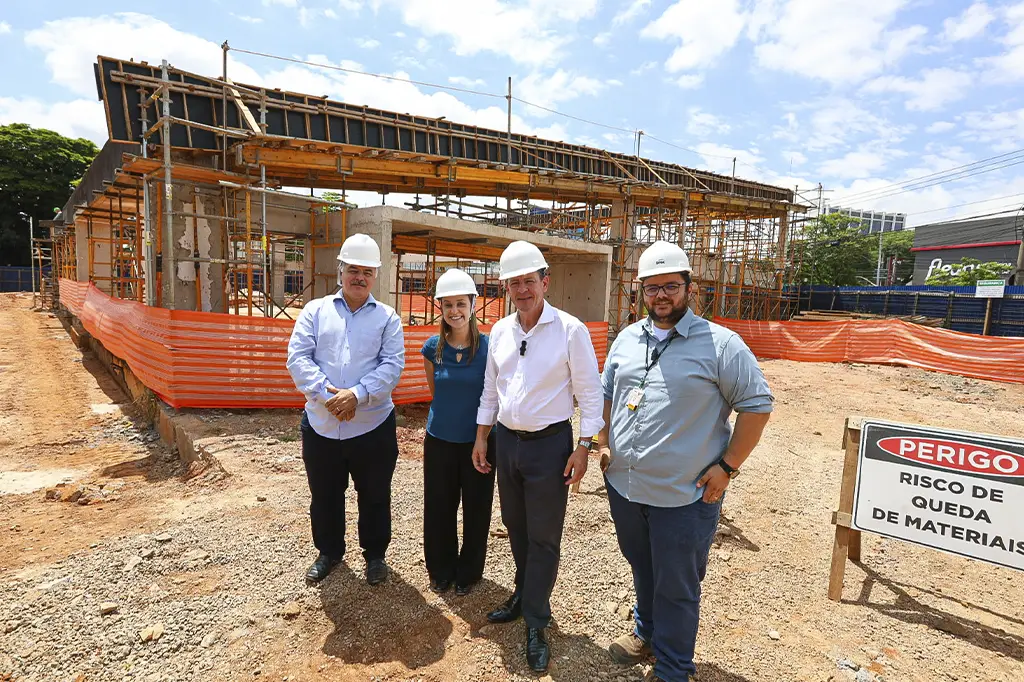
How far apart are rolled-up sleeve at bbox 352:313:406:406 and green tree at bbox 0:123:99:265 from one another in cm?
4493

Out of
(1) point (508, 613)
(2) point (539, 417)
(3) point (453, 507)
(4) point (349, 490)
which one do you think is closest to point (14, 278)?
(4) point (349, 490)

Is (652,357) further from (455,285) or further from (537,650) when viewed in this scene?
(537,650)

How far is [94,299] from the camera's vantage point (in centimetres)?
1290

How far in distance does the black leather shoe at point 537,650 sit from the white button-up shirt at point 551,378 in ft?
3.40

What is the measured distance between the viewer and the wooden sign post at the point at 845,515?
3.44m

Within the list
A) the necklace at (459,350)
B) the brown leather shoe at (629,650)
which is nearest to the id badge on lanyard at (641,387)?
the necklace at (459,350)

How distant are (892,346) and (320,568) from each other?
17.8 metres

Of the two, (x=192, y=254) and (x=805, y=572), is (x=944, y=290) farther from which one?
(x=192, y=254)

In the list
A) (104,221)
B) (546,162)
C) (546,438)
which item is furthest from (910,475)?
(104,221)

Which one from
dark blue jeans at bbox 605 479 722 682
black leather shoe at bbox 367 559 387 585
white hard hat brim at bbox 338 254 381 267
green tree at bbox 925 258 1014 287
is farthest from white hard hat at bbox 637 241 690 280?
green tree at bbox 925 258 1014 287

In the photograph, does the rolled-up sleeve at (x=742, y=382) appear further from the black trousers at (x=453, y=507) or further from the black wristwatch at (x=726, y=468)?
the black trousers at (x=453, y=507)

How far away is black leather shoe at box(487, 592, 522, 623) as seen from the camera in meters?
3.04

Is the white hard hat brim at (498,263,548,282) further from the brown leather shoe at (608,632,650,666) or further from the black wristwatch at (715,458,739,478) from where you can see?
the brown leather shoe at (608,632,650,666)

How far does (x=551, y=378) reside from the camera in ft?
8.75
